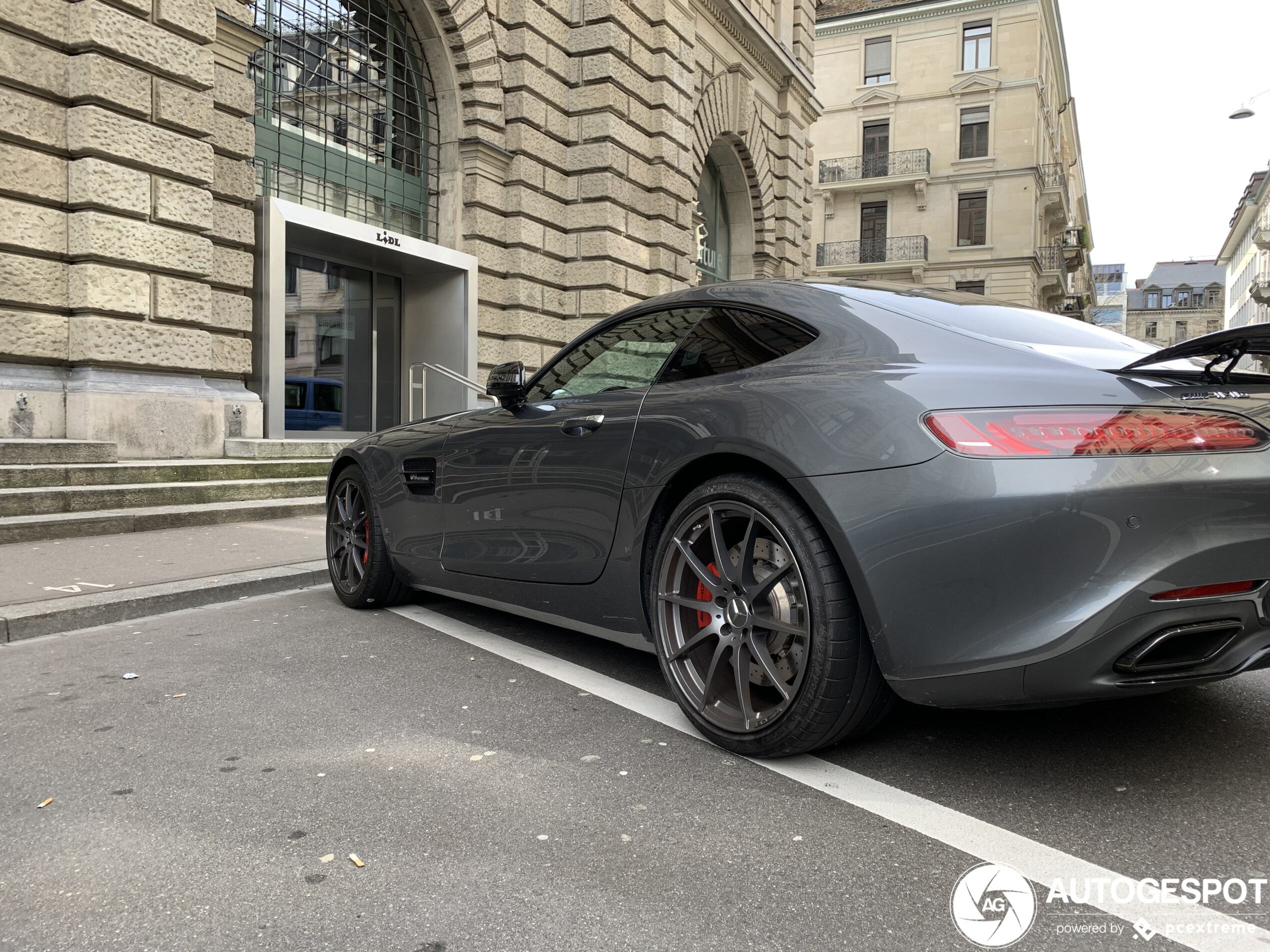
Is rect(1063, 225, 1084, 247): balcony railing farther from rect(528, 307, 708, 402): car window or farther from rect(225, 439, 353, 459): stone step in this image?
rect(528, 307, 708, 402): car window

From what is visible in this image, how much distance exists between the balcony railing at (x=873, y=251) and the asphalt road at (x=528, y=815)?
41484 mm

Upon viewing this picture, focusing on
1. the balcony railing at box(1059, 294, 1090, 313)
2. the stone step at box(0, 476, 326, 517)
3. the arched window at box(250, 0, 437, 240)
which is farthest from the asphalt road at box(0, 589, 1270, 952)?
the balcony railing at box(1059, 294, 1090, 313)

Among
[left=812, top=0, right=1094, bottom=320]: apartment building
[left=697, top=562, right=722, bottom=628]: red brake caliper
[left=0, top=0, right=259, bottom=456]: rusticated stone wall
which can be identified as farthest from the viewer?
[left=812, top=0, right=1094, bottom=320]: apartment building

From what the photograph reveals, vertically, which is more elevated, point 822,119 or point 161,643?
point 822,119

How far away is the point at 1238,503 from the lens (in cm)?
212

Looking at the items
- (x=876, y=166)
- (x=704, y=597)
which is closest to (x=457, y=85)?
(x=704, y=597)

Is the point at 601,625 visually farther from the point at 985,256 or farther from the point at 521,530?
the point at 985,256

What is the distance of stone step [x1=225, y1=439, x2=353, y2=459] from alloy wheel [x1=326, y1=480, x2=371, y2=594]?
16.0ft

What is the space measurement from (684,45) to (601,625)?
685 inches

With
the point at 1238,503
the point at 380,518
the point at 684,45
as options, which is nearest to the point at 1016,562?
the point at 1238,503

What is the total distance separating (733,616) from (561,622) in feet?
3.48

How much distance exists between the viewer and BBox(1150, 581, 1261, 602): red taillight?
6.86ft

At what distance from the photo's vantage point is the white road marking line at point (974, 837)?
1.78 meters

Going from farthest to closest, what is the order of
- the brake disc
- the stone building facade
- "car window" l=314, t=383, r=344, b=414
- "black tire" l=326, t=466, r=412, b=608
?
1. "car window" l=314, t=383, r=344, b=414
2. the stone building facade
3. "black tire" l=326, t=466, r=412, b=608
4. the brake disc
